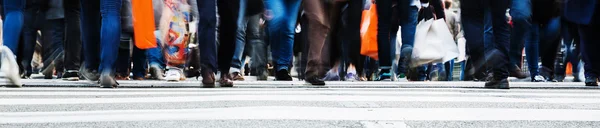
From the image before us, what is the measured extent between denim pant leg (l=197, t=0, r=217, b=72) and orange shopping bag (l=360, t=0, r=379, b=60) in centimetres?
316

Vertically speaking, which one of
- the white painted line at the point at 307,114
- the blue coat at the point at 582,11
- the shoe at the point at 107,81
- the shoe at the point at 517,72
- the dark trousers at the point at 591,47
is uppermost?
the blue coat at the point at 582,11

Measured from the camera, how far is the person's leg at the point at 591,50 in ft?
23.6

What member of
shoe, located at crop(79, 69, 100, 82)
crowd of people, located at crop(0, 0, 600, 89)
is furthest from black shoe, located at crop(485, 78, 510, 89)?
shoe, located at crop(79, 69, 100, 82)

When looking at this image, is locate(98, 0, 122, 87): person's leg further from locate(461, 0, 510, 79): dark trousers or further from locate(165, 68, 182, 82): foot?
locate(461, 0, 510, 79): dark trousers

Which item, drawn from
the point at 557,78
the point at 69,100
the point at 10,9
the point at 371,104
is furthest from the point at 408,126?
the point at 557,78

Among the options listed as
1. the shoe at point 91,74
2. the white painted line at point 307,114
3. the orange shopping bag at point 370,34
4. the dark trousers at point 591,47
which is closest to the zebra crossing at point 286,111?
the white painted line at point 307,114

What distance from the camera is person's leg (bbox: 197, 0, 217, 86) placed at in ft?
20.5

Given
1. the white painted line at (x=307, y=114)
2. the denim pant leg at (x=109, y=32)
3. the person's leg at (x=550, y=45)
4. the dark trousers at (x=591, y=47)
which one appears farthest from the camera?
the person's leg at (x=550, y=45)

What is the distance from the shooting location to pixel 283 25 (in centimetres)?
762

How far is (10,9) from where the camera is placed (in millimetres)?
6465

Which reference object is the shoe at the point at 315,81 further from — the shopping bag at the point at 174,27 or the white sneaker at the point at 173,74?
the shopping bag at the point at 174,27

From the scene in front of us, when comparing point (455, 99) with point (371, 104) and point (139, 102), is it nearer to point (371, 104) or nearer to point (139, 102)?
point (371, 104)

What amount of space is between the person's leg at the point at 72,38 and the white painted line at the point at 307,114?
417 centimetres

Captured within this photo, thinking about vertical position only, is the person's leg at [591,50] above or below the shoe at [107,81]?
above
